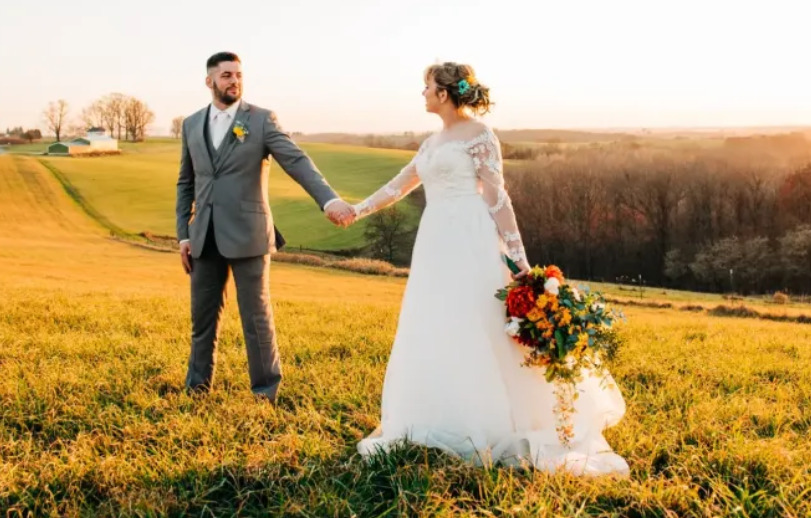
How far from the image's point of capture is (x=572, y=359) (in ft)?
17.5

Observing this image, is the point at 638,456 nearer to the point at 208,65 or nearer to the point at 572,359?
the point at 572,359

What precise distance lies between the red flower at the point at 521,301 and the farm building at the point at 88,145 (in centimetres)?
10547

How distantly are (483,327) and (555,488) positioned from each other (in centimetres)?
133

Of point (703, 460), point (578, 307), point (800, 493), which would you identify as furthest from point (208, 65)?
point (800, 493)

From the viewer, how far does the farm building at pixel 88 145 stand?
99.2m

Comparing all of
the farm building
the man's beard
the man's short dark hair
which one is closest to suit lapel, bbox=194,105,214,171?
the man's beard

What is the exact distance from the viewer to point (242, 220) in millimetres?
6520

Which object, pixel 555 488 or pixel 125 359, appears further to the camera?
pixel 125 359

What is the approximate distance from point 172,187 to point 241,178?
2999 inches

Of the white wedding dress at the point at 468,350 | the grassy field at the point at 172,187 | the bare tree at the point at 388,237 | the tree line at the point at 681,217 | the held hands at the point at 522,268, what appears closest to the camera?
the white wedding dress at the point at 468,350

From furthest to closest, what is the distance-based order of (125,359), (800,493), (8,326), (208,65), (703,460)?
(8,326)
(125,359)
(208,65)
(703,460)
(800,493)

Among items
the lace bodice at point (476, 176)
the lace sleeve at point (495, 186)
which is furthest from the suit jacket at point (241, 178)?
the lace sleeve at point (495, 186)

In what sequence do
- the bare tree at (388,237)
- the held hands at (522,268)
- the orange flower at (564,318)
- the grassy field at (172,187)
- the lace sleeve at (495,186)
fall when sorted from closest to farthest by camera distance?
the orange flower at (564,318) → the held hands at (522,268) → the lace sleeve at (495,186) → the bare tree at (388,237) → the grassy field at (172,187)

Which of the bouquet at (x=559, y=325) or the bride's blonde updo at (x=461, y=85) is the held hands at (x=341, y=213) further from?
the bouquet at (x=559, y=325)
